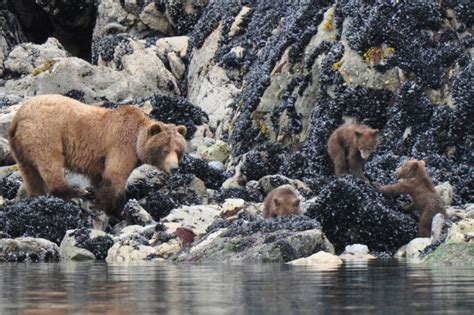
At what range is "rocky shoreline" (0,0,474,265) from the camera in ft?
49.4

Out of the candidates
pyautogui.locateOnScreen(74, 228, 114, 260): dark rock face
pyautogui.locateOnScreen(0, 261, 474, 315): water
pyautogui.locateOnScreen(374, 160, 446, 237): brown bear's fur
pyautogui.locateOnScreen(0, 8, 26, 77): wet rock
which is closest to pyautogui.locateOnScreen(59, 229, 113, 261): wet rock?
pyautogui.locateOnScreen(74, 228, 114, 260): dark rock face

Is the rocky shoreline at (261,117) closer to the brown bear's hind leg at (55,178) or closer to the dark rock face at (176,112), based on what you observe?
the dark rock face at (176,112)

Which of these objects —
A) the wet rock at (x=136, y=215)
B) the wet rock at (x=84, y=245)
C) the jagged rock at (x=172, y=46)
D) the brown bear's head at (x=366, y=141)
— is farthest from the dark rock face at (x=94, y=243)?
the jagged rock at (x=172, y=46)

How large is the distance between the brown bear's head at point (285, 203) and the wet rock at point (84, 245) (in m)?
2.19

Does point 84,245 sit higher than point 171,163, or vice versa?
point 171,163

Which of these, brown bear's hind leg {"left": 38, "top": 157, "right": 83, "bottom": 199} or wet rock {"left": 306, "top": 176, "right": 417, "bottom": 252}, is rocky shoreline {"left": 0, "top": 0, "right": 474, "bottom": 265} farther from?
brown bear's hind leg {"left": 38, "top": 157, "right": 83, "bottom": 199}

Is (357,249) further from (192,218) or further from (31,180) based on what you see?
(31,180)

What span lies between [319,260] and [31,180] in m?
7.36

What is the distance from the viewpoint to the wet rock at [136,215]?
17.7m

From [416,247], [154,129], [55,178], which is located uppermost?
[154,129]

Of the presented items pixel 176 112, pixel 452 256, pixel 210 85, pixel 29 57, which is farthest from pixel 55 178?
pixel 29 57

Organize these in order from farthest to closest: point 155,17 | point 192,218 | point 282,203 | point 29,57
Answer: point 155,17 → point 29,57 → point 192,218 → point 282,203

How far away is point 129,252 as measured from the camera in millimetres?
15078

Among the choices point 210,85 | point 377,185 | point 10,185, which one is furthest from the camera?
point 210,85
